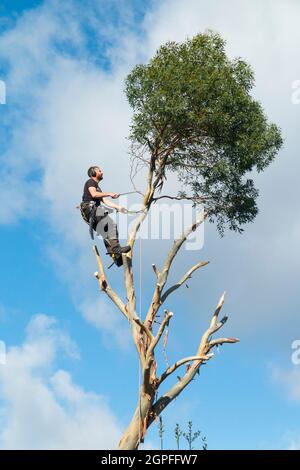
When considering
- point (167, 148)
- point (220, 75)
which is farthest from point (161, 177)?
point (220, 75)

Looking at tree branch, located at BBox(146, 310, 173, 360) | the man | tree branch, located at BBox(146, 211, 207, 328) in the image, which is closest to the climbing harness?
the man

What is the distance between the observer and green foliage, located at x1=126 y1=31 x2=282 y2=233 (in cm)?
1741

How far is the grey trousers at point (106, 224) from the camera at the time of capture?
50.3 feet

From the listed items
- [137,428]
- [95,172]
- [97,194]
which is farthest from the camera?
[95,172]

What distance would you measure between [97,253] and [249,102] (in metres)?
6.25

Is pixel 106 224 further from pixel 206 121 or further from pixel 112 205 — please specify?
pixel 206 121

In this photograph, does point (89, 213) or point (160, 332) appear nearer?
point (160, 332)

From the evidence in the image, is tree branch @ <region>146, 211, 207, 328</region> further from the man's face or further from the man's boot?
the man's face

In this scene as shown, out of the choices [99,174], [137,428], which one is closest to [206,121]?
[99,174]

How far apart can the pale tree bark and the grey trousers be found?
2.47 feet

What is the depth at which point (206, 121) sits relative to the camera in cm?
1745

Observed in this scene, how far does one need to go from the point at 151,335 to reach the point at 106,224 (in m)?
2.87

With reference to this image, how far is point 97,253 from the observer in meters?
16.5
